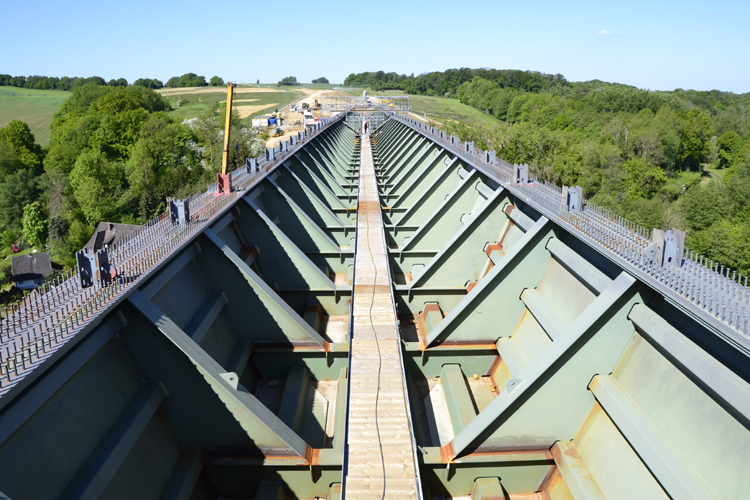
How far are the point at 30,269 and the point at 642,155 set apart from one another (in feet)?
256

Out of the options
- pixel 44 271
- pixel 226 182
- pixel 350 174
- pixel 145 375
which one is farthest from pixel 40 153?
pixel 145 375

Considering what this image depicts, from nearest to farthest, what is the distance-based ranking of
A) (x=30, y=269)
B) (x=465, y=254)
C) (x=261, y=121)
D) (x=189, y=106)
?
(x=465, y=254), (x=30, y=269), (x=261, y=121), (x=189, y=106)

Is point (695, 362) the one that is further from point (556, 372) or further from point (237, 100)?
point (237, 100)

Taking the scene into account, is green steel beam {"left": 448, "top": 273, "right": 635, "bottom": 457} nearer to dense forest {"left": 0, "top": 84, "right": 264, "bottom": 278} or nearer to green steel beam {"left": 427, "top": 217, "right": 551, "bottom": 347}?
green steel beam {"left": 427, "top": 217, "right": 551, "bottom": 347}

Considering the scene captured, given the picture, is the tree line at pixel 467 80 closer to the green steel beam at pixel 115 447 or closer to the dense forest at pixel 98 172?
the dense forest at pixel 98 172

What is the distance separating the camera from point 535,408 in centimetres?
701

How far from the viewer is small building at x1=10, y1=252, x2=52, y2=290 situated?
137 feet

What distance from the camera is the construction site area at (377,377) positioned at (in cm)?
502

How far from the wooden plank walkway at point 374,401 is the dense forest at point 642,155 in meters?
34.0

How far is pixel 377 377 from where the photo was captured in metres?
9.13

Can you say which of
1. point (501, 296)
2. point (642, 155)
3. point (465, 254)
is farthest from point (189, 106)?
point (501, 296)

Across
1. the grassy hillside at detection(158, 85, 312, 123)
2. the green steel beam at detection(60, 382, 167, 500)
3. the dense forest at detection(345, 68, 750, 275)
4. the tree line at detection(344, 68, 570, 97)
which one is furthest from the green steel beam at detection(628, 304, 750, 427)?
the tree line at detection(344, 68, 570, 97)

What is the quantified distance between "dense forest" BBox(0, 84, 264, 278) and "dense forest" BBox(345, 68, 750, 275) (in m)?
35.1

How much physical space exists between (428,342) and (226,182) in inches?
262
